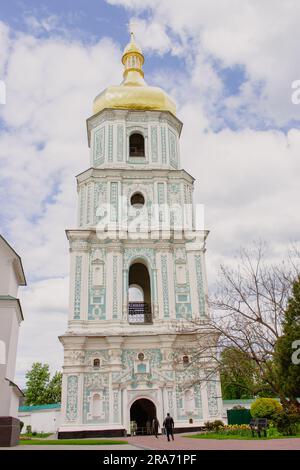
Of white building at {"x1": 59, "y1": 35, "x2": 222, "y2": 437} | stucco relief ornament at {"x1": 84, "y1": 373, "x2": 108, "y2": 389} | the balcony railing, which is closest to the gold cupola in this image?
white building at {"x1": 59, "y1": 35, "x2": 222, "y2": 437}

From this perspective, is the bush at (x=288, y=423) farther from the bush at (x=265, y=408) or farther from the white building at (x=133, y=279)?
the white building at (x=133, y=279)

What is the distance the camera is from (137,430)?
2245 cm

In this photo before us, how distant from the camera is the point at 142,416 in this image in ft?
77.7

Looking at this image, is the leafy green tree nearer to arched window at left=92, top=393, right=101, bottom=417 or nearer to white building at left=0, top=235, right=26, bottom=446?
arched window at left=92, top=393, right=101, bottom=417

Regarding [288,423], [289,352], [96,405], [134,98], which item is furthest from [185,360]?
[134,98]

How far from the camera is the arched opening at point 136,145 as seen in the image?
27438mm

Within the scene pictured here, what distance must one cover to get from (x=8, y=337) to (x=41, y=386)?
33.5 meters

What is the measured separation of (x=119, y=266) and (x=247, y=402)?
47.4 ft

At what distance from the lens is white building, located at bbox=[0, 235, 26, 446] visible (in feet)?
44.8

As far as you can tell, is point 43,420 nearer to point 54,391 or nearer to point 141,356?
point 141,356

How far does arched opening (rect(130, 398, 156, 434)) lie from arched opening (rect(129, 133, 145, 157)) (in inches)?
548
